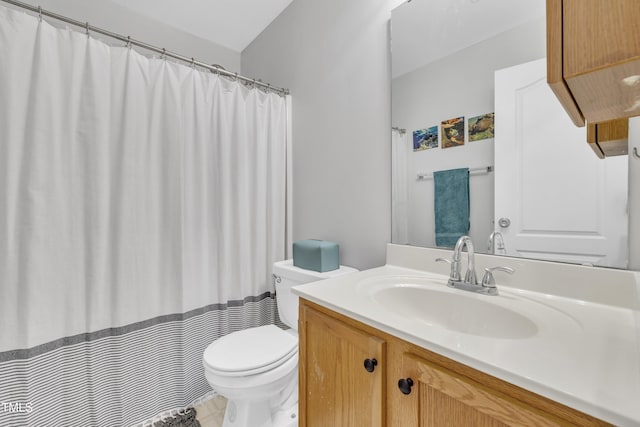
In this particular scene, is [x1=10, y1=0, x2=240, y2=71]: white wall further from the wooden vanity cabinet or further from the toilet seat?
the wooden vanity cabinet

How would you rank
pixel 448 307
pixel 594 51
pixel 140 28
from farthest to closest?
1. pixel 140 28
2. pixel 448 307
3. pixel 594 51

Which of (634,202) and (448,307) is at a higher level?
(634,202)

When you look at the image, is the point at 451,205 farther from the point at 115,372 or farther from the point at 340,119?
the point at 115,372

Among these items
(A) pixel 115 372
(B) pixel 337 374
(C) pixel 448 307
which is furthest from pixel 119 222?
(C) pixel 448 307

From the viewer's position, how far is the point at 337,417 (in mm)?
836

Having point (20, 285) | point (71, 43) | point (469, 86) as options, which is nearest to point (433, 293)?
point (469, 86)

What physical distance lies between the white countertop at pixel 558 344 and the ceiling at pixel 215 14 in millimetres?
1952

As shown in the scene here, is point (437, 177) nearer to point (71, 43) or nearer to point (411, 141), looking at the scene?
point (411, 141)

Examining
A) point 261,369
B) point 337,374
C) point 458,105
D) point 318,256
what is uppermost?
point 458,105

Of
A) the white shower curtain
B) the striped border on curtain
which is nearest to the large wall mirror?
the white shower curtain

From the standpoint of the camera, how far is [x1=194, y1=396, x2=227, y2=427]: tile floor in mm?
1470

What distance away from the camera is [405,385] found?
0.65 metres

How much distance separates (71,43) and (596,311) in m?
2.18

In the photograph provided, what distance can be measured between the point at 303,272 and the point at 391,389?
2.67 feet
